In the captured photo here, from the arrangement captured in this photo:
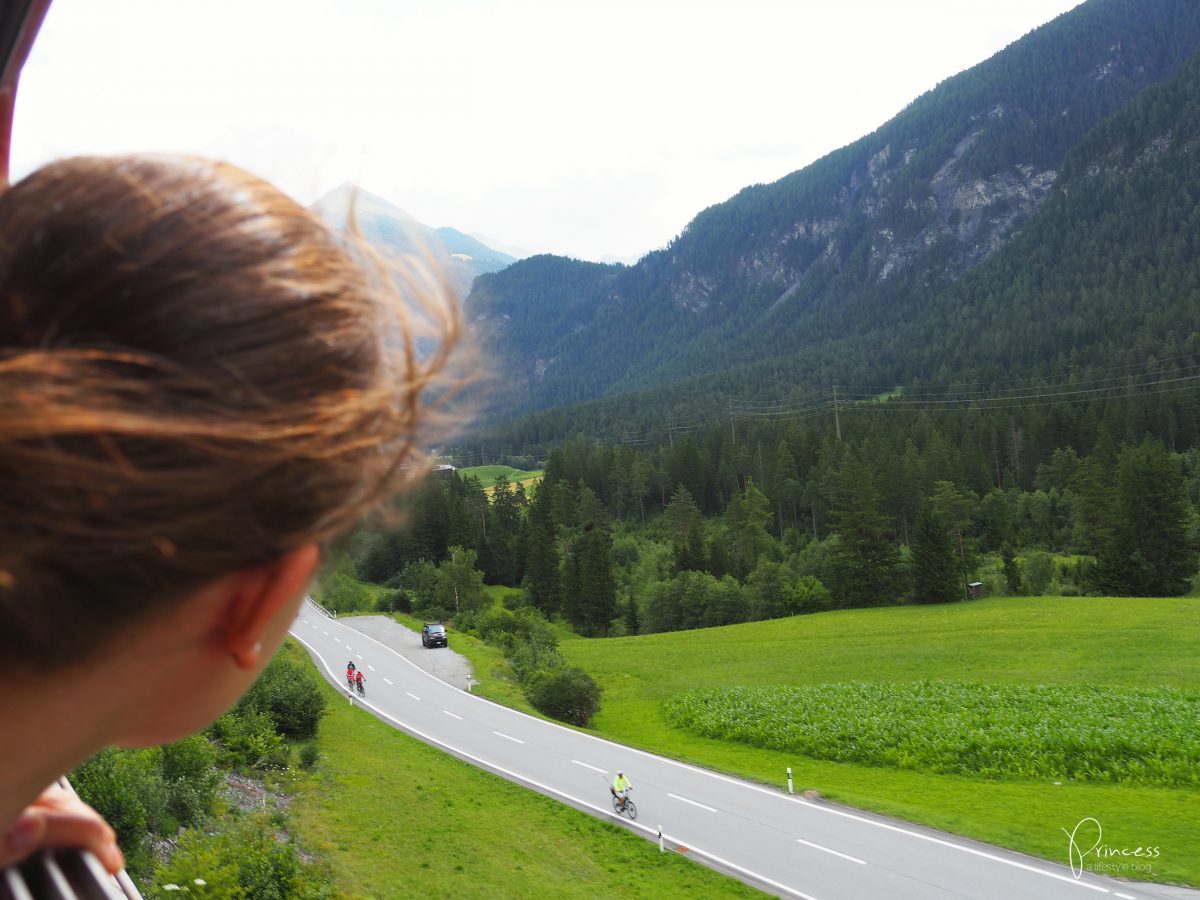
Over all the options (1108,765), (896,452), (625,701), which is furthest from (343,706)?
(896,452)

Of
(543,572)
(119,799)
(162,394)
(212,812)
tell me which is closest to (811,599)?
(543,572)

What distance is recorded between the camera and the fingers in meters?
0.89

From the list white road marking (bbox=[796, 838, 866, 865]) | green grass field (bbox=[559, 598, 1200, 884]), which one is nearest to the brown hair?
white road marking (bbox=[796, 838, 866, 865])

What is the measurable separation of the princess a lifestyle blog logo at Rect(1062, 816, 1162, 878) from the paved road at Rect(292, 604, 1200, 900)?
41 cm

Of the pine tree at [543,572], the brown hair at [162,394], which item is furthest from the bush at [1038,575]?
the brown hair at [162,394]

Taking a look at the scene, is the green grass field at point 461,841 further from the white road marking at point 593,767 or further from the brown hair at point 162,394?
the brown hair at point 162,394

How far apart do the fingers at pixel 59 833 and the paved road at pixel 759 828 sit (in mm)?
15921

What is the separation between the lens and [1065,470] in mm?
75375

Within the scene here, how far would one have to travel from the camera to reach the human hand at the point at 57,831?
0.89 metres

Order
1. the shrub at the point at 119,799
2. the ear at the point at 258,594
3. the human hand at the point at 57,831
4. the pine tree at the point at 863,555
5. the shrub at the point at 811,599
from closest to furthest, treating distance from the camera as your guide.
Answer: the ear at the point at 258,594, the human hand at the point at 57,831, the shrub at the point at 119,799, the pine tree at the point at 863,555, the shrub at the point at 811,599

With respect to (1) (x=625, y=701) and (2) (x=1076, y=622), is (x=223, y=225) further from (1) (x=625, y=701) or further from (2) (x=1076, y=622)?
(2) (x=1076, y=622)

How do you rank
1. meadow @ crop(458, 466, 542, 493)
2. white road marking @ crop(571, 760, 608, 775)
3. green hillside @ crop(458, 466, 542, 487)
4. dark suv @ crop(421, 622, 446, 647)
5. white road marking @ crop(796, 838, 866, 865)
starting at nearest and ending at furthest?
white road marking @ crop(796, 838, 866, 865)
white road marking @ crop(571, 760, 608, 775)
dark suv @ crop(421, 622, 446, 647)
meadow @ crop(458, 466, 542, 493)
green hillside @ crop(458, 466, 542, 487)

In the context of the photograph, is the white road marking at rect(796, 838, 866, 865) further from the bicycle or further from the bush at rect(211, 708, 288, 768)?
the bush at rect(211, 708, 288, 768)

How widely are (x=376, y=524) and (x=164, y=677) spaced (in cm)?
32
